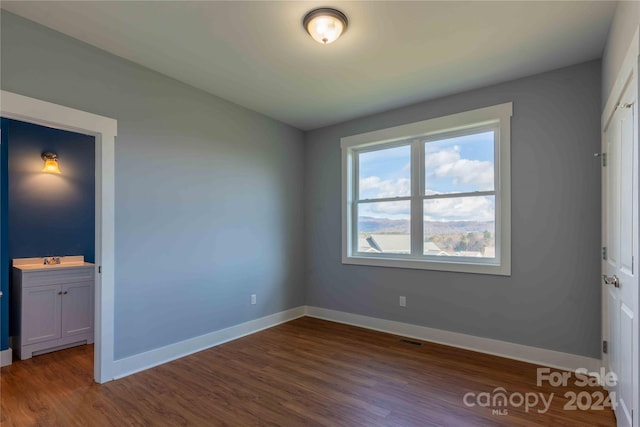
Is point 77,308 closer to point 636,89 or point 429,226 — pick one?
point 429,226

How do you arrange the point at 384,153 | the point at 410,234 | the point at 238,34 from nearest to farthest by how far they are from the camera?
the point at 238,34 < the point at 410,234 < the point at 384,153

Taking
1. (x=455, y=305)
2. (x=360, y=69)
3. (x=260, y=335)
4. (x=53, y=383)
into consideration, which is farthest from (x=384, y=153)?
(x=53, y=383)

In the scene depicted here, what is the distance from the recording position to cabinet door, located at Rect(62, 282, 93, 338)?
11.4 ft

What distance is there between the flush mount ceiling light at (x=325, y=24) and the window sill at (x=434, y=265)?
2.54 m

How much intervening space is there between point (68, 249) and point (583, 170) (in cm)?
550

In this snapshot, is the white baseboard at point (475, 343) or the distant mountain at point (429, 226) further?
the distant mountain at point (429, 226)

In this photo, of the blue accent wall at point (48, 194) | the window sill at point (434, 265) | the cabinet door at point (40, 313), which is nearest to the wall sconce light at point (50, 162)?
the blue accent wall at point (48, 194)

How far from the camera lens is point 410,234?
4.02 m

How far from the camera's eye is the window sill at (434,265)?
131 inches

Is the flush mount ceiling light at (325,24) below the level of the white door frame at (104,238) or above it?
above

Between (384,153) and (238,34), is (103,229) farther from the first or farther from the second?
(384,153)

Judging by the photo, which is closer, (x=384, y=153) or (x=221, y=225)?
(x=221, y=225)

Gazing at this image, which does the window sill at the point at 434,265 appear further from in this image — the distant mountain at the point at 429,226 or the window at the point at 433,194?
the distant mountain at the point at 429,226

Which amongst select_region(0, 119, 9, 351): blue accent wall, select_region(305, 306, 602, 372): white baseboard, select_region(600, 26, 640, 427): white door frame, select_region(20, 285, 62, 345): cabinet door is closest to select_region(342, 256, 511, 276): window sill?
select_region(305, 306, 602, 372): white baseboard
